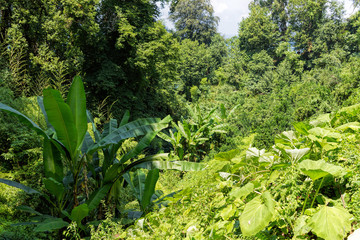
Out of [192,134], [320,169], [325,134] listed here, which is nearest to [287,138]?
[325,134]

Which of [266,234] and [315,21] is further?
[315,21]

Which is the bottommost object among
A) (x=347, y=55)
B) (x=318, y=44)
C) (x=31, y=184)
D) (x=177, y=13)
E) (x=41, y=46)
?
(x=31, y=184)

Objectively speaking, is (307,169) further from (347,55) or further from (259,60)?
(347,55)

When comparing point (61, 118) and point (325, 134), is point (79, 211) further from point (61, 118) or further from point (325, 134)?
point (325, 134)

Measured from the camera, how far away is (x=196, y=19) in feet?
106

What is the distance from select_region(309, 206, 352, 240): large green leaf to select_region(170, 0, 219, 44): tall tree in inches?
1324

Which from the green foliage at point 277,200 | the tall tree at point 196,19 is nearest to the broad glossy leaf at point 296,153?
the green foliage at point 277,200

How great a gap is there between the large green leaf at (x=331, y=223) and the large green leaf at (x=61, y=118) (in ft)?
8.72

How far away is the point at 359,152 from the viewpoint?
866 millimetres

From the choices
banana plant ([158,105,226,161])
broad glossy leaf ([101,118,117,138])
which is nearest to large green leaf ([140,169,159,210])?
broad glossy leaf ([101,118,117,138])

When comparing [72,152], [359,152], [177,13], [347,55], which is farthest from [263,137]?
[177,13]

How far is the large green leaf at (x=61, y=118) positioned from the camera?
256cm

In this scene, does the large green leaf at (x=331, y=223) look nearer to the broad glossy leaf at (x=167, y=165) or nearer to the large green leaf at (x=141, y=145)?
the broad glossy leaf at (x=167, y=165)

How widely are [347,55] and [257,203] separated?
2458 cm
